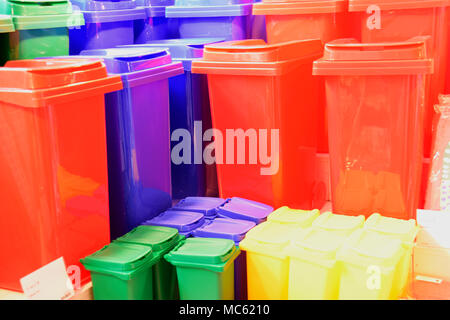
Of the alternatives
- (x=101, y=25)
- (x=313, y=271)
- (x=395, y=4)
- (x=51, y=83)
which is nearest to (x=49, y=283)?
(x=51, y=83)

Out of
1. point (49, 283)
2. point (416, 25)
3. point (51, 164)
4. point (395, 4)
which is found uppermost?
point (395, 4)

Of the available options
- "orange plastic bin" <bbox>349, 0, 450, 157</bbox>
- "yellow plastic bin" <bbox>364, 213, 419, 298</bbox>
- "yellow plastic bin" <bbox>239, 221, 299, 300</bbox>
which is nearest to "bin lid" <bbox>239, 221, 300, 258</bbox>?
"yellow plastic bin" <bbox>239, 221, 299, 300</bbox>

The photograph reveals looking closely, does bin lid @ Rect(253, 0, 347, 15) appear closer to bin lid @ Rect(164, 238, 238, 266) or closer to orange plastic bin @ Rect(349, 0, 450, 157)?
orange plastic bin @ Rect(349, 0, 450, 157)

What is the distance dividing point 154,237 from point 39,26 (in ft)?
4.09

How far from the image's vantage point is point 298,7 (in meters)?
3.10

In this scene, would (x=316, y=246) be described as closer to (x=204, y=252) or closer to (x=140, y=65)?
(x=204, y=252)

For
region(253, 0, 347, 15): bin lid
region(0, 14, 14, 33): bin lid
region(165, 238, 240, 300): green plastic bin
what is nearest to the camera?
region(165, 238, 240, 300): green plastic bin

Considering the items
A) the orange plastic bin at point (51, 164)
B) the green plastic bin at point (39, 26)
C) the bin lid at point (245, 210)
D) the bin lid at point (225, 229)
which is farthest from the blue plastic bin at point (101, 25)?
the bin lid at point (225, 229)

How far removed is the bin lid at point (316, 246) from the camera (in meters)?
2.06

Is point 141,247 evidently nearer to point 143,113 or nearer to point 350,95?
point 143,113

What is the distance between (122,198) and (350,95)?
1.08 m

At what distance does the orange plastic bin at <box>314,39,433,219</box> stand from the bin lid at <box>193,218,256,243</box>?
54 cm

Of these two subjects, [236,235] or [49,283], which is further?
[236,235]

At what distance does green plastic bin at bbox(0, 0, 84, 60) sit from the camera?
9.13 ft
